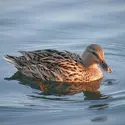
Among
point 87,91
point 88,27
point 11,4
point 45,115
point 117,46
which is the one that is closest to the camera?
point 45,115

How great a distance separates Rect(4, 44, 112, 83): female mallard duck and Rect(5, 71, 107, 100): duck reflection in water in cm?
17

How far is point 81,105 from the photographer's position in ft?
39.1

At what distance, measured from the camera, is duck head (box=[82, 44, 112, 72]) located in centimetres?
1370

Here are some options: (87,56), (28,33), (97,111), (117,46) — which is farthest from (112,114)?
(28,33)

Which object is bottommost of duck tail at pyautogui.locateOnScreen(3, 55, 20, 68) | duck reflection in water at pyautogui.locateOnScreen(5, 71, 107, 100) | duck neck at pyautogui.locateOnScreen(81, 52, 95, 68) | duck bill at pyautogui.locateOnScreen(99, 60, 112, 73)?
duck reflection in water at pyautogui.locateOnScreen(5, 71, 107, 100)

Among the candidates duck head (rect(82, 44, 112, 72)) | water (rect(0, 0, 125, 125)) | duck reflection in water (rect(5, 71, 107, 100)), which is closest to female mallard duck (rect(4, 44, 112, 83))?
duck head (rect(82, 44, 112, 72))

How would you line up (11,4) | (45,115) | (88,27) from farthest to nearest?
(11,4) < (88,27) < (45,115)

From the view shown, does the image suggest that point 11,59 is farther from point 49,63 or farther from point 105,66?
point 105,66

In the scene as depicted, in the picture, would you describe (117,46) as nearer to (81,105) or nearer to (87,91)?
(87,91)

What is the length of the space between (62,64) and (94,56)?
0.78 meters

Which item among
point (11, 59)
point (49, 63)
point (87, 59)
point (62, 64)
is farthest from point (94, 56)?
point (11, 59)

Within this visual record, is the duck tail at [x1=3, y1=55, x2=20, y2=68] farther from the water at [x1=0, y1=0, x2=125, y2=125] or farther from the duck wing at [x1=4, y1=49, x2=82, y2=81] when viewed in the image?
the water at [x1=0, y1=0, x2=125, y2=125]

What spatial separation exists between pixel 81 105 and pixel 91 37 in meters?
4.06

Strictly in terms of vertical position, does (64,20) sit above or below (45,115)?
above
